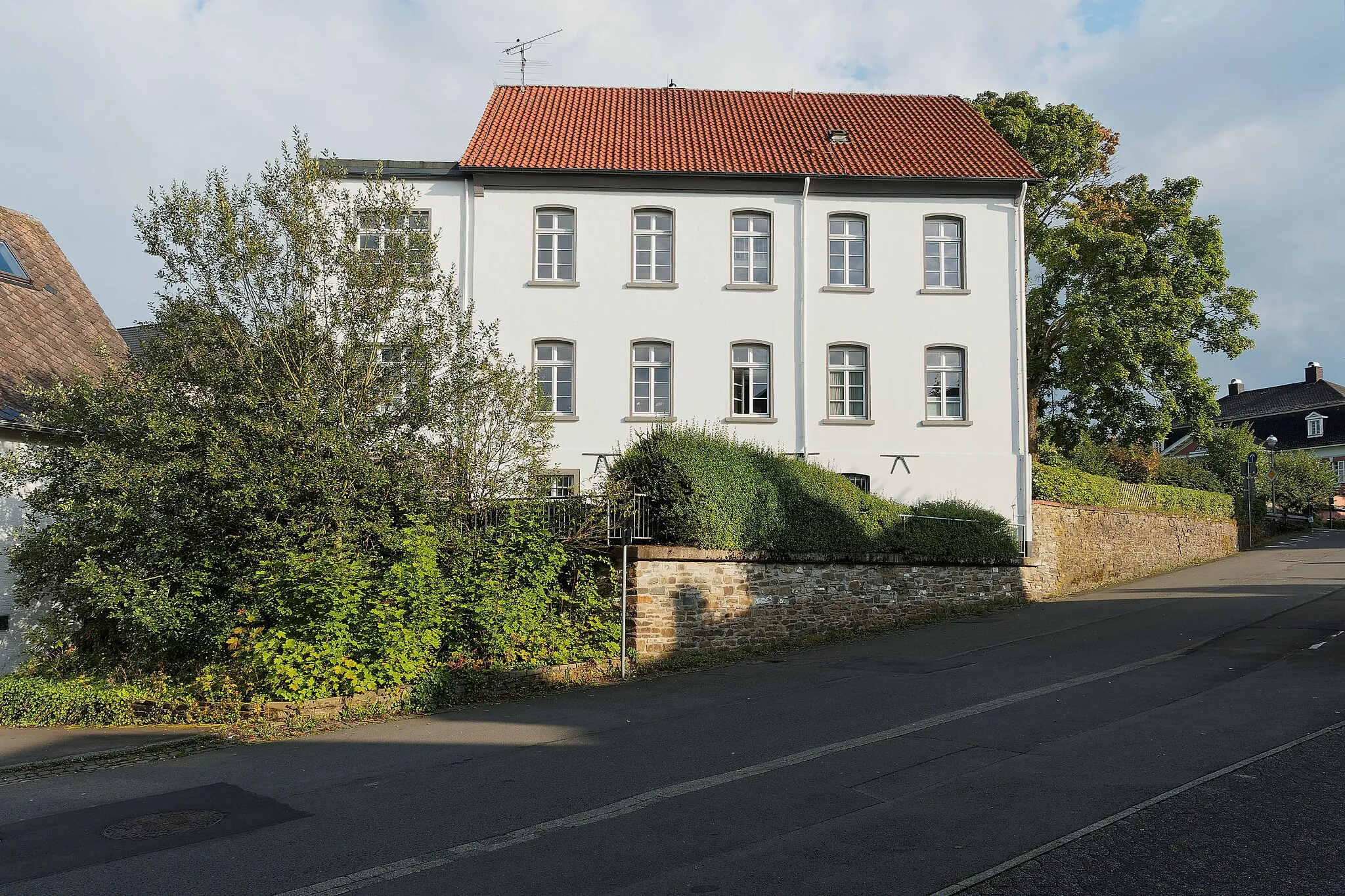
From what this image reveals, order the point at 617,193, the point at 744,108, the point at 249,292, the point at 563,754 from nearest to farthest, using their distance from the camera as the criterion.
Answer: the point at 563,754
the point at 249,292
the point at 617,193
the point at 744,108

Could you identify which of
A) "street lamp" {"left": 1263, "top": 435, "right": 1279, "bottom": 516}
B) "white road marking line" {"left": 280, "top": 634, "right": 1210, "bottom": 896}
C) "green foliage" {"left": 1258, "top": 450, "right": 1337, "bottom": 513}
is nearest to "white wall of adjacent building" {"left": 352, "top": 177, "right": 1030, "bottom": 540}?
"white road marking line" {"left": 280, "top": 634, "right": 1210, "bottom": 896}

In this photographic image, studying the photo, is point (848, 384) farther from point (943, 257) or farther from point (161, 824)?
point (161, 824)

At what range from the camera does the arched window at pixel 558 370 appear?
78.8 feet

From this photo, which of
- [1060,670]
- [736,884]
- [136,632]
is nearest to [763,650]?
[1060,670]

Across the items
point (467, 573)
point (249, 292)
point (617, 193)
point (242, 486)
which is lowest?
point (467, 573)

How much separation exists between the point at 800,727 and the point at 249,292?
8921mm

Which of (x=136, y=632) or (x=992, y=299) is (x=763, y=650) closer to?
(x=136, y=632)

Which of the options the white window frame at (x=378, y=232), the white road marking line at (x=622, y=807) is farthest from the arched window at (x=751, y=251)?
the white road marking line at (x=622, y=807)

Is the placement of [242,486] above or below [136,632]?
above

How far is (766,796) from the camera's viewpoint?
7.98 meters

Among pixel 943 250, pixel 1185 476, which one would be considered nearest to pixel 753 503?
pixel 943 250

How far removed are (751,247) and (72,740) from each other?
1773 cm

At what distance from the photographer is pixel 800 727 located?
1077cm

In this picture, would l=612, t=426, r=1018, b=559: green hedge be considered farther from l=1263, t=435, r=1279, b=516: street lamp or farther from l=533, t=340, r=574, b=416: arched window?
l=1263, t=435, r=1279, b=516: street lamp
